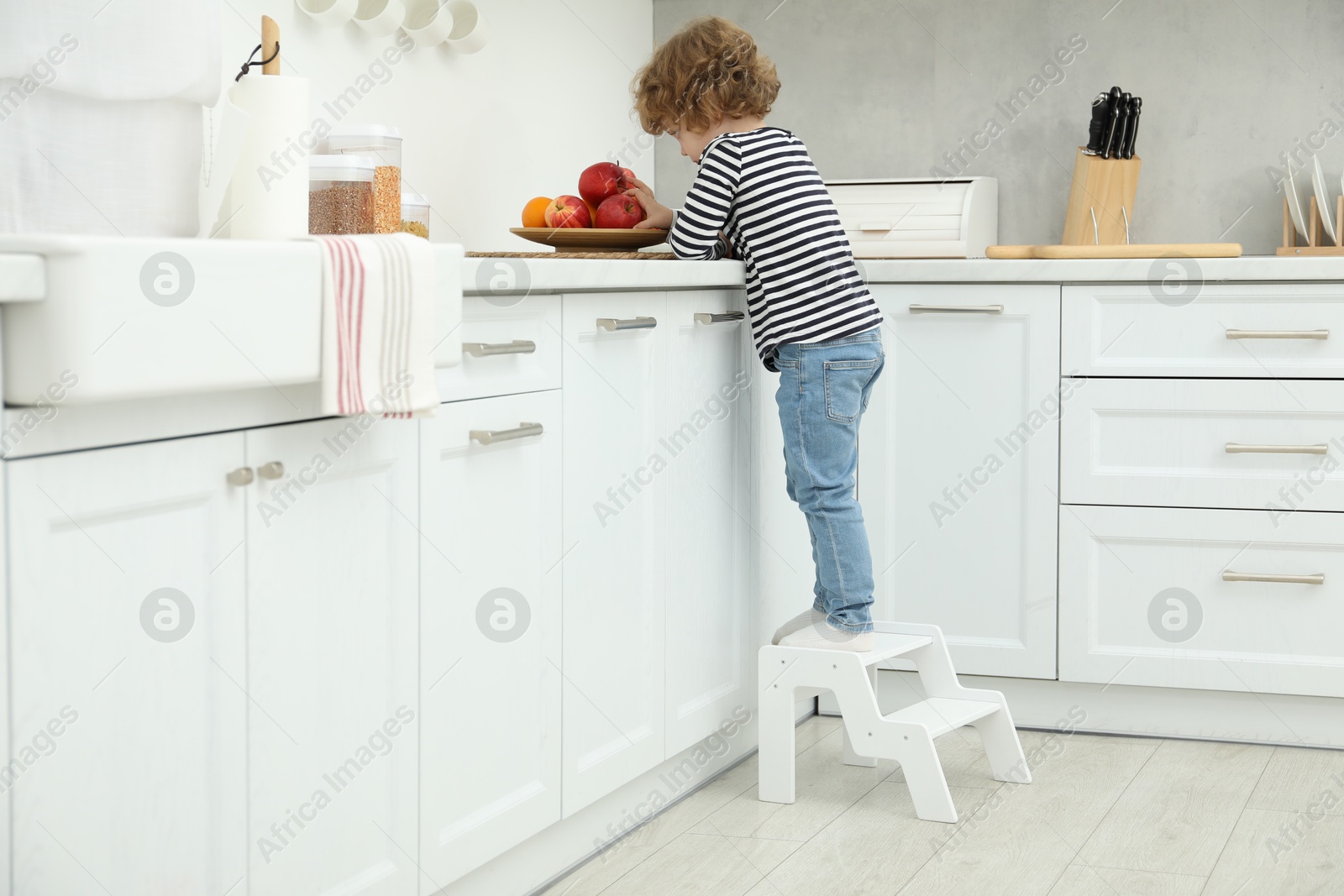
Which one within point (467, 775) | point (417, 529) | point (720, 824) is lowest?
point (720, 824)

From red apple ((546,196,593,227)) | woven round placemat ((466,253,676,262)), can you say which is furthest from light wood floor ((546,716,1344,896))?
red apple ((546,196,593,227))

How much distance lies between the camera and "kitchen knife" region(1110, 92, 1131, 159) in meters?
2.61

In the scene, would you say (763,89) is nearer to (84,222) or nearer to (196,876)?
(84,222)

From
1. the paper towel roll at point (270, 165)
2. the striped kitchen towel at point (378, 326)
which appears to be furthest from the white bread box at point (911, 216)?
the striped kitchen towel at point (378, 326)

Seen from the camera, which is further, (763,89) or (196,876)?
(763,89)

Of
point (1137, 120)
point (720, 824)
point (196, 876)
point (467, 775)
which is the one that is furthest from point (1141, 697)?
point (196, 876)

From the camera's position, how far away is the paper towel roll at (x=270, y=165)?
1.38 meters

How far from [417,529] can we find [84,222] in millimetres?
435

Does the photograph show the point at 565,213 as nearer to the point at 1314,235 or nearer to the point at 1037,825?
the point at 1037,825

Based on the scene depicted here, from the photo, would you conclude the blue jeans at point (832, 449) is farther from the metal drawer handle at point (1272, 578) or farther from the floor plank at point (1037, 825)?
the metal drawer handle at point (1272, 578)

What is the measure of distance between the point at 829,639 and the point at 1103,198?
3.89ft

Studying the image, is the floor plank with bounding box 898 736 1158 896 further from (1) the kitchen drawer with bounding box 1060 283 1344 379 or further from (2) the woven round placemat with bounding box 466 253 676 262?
(2) the woven round placemat with bounding box 466 253 676 262

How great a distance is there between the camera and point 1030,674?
234cm

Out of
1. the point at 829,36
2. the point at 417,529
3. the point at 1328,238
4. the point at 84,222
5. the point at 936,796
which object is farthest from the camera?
the point at 829,36
